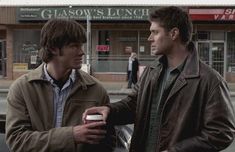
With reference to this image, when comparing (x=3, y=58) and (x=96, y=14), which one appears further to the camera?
(x=3, y=58)

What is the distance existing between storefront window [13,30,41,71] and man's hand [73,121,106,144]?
74.4 feet

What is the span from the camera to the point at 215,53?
79.7 feet

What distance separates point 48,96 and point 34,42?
22.8 metres

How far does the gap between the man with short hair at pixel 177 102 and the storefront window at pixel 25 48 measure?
22.4m

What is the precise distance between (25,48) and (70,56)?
23013 mm

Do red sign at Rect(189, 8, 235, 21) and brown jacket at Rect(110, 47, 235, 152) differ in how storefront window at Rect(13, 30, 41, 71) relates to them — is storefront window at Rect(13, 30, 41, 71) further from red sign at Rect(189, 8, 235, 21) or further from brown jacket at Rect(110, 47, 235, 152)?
brown jacket at Rect(110, 47, 235, 152)

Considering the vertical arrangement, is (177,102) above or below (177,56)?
below

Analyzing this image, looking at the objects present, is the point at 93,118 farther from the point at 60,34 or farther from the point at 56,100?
the point at 60,34

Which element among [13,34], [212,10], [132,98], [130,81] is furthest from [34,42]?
[132,98]

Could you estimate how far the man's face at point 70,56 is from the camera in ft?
8.10

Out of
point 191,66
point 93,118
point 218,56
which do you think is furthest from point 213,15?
point 93,118

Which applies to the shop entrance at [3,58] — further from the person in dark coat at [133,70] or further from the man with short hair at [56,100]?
the man with short hair at [56,100]

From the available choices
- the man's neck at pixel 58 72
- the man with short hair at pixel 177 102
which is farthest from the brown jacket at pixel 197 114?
the man's neck at pixel 58 72

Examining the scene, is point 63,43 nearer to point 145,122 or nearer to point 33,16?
point 145,122
